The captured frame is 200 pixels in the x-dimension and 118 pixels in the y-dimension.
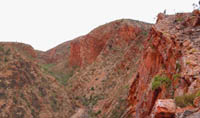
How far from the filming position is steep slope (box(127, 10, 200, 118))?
5.73 meters

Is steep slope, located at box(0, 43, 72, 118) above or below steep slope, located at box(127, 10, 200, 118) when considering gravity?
below

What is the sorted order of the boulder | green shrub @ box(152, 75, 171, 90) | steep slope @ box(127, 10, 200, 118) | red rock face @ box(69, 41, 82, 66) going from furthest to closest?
red rock face @ box(69, 41, 82, 66) < green shrub @ box(152, 75, 171, 90) < steep slope @ box(127, 10, 200, 118) < the boulder

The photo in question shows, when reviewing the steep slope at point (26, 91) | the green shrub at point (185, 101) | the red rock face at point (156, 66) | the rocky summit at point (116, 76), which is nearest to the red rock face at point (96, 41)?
the rocky summit at point (116, 76)

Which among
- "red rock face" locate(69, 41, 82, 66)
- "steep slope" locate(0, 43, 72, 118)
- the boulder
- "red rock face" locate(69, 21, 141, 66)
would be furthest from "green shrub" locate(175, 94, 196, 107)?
"red rock face" locate(69, 41, 82, 66)

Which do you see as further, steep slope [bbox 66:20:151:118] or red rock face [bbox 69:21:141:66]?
red rock face [bbox 69:21:141:66]

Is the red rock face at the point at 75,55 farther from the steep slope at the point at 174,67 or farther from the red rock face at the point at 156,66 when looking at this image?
the steep slope at the point at 174,67

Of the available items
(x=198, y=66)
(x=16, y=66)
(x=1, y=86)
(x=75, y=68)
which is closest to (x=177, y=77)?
(x=198, y=66)

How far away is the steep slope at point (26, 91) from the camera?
23250 millimetres

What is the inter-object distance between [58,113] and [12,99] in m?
5.20

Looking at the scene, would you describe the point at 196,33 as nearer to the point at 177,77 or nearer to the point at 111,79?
the point at 177,77

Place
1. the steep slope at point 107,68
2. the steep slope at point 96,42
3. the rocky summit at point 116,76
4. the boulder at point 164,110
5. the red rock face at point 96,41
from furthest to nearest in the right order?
the red rock face at point 96,41 → the steep slope at point 96,42 → the steep slope at point 107,68 → the rocky summit at point 116,76 → the boulder at point 164,110

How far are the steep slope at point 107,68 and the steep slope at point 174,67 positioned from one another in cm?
851

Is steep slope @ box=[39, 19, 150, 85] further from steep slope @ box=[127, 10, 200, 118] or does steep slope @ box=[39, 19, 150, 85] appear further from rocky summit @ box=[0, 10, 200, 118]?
steep slope @ box=[127, 10, 200, 118]

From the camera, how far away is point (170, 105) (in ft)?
17.2
